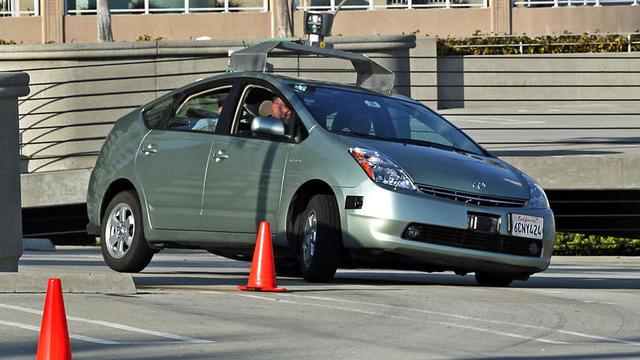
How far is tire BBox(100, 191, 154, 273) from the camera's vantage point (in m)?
12.6

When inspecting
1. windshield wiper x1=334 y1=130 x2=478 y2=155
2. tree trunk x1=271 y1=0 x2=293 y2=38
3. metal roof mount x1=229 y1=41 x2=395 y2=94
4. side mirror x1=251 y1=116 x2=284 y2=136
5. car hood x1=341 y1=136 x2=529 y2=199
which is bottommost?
car hood x1=341 y1=136 x2=529 y2=199

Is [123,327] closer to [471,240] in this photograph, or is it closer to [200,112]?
[471,240]

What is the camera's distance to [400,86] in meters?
31.6

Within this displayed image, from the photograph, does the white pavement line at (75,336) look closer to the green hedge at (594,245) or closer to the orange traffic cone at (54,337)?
the orange traffic cone at (54,337)

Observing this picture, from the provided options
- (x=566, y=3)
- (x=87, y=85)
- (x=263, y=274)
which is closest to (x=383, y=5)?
(x=566, y=3)

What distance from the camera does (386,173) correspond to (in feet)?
36.8

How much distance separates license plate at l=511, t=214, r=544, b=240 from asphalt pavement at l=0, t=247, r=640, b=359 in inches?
16.3

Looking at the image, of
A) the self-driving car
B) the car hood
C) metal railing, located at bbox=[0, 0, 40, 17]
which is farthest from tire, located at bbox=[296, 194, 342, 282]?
metal railing, located at bbox=[0, 0, 40, 17]

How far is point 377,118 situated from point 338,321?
133 inches

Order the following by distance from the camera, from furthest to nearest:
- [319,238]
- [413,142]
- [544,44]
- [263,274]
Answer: [544,44], [413,142], [319,238], [263,274]

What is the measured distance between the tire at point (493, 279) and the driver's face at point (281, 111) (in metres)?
1.85

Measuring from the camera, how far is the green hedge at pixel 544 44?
40281mm

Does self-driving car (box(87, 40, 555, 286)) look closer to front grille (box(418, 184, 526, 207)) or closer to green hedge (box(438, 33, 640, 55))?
front grille (box(418, 184, 526, 207))

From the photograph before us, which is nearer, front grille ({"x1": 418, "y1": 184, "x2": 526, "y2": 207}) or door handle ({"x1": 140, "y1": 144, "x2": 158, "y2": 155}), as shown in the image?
front grille ({"x1": 418, "y1": 184, "x2": 526, "y2": 207})
